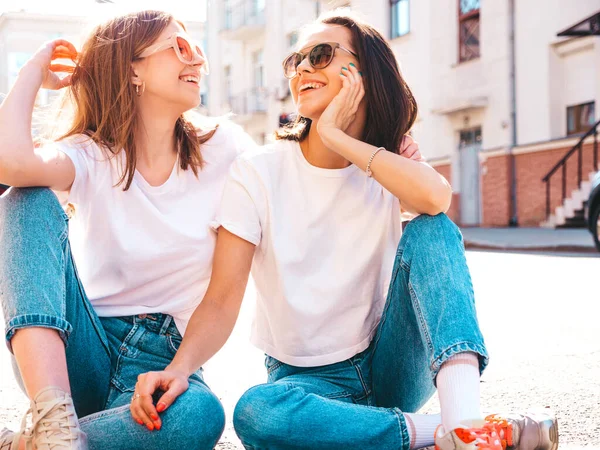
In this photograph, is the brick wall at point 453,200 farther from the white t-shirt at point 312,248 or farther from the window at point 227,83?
the white t-shirt at point 312,248

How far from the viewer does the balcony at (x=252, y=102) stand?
27672mm

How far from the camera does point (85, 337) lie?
231 cm

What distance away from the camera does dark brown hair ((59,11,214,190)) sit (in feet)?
8.70

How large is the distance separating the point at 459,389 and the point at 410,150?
0.98 m

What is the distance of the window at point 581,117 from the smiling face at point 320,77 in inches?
561

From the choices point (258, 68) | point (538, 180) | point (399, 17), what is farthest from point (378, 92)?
point (258, 68)

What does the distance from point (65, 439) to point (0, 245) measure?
0.60 metres

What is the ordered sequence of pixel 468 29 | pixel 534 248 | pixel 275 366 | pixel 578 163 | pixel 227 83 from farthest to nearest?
pixel 227 83 → pixel 468 29 → pixel 578 163 → pixel 534 248 → pixel 275 366

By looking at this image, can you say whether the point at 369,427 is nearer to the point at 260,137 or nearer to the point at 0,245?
the point at 0,245

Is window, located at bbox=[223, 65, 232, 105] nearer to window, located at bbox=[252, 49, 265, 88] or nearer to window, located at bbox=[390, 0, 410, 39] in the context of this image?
window, located at bbox=[252, 49, 265, 88]

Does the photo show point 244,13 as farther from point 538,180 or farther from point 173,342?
point 173,342

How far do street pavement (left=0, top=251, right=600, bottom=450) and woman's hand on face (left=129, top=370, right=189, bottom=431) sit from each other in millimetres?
606

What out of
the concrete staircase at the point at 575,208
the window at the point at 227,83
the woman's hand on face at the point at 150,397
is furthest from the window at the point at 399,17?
the woman's hand on face at the point at 150,397

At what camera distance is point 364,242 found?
8.32ft
